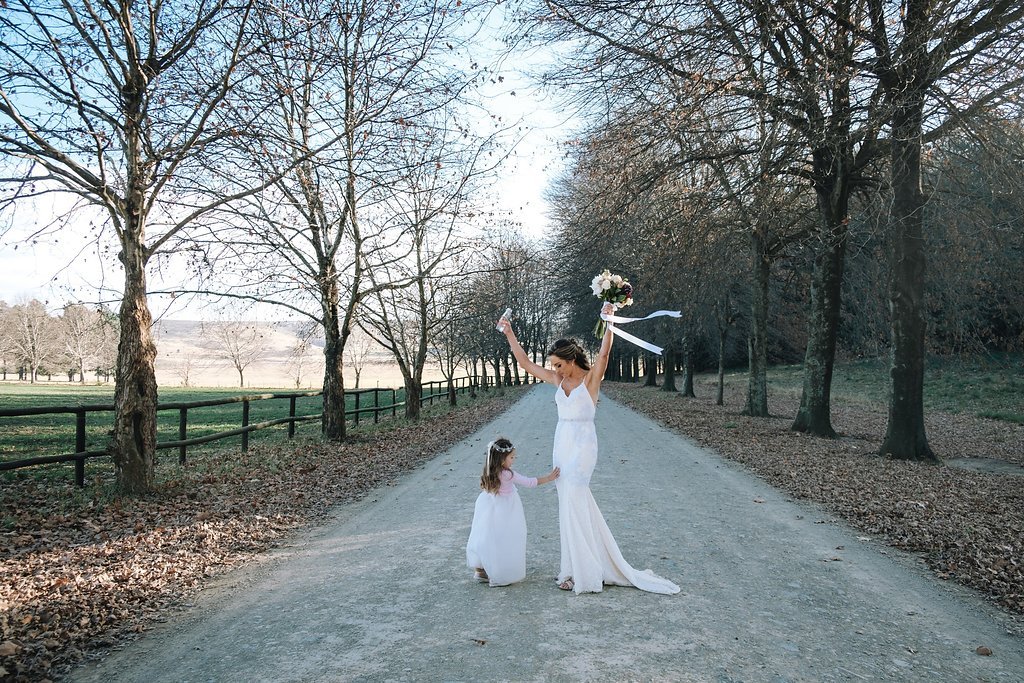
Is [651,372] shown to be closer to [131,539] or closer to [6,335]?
[131,539]

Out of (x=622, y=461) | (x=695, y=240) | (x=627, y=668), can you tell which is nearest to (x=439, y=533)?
(x=627, y=668)

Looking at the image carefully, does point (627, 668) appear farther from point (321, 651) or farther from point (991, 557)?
point (991, 557)

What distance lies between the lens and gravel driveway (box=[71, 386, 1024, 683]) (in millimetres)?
3914

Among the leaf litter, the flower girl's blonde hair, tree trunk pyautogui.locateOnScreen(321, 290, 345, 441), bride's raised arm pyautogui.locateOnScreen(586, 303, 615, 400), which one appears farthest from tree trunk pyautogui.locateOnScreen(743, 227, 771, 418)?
the flower girl's blonde hair

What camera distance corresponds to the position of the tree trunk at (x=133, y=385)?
860 centimetres

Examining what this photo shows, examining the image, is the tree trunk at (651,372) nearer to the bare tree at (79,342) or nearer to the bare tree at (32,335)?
the bare tree at (79,342)

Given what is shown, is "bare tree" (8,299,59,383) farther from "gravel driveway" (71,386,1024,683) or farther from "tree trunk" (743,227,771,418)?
"gravel driveway" (71,386,1024,683)

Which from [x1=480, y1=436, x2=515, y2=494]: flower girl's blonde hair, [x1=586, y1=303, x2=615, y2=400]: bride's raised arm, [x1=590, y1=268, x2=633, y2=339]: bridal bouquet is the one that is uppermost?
[x1=590, y1=268, x2=633, y2=339]: bridal bouquet

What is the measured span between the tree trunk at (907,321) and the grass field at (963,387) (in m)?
10.3

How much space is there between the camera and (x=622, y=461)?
40.7ft

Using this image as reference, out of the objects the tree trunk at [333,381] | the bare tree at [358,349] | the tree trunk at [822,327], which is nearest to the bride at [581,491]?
the tree trunk at [333,381]

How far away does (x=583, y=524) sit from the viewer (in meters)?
5.45

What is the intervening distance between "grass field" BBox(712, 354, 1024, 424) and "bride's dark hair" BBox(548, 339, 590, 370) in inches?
782

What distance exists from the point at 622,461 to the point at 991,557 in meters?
6.62
